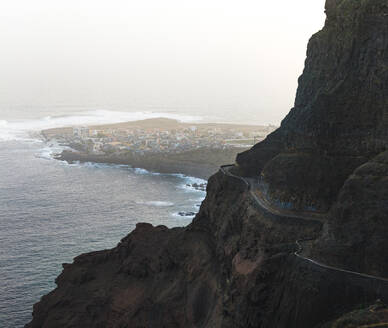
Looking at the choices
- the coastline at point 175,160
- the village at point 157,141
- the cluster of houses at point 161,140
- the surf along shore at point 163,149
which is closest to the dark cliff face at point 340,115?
the coastline at point 175,160

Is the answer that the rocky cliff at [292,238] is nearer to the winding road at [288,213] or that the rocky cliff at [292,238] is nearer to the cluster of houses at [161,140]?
the winding road at [288,213]

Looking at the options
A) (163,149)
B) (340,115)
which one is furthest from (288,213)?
(163,149)

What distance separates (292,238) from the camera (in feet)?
82.6

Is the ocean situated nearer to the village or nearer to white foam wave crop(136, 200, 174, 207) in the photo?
white foam wave crop(136, 200, 174, 207)

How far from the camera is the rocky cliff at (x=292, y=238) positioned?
19.8m

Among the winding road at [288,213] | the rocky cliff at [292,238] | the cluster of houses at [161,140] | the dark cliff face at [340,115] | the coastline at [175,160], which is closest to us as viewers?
the winding road at [288,213]

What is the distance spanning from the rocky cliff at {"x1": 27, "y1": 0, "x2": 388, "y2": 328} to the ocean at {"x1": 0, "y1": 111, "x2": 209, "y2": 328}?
6.24 metres

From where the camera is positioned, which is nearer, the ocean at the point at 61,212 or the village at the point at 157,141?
the ocean at the point at 61,212

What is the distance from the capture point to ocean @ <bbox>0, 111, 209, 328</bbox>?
151 feet

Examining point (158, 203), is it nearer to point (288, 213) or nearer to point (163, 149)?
point (288, 213)

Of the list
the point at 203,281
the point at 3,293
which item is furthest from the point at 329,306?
the point at 3,293

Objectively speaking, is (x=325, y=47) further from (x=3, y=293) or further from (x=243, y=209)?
(x=3, y=293)

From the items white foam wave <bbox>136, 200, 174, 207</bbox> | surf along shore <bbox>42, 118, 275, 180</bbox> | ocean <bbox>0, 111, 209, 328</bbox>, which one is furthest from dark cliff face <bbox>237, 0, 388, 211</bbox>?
surf along shore <bbox>42, 118, 275, 180</bbox>

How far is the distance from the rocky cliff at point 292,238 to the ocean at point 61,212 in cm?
624
